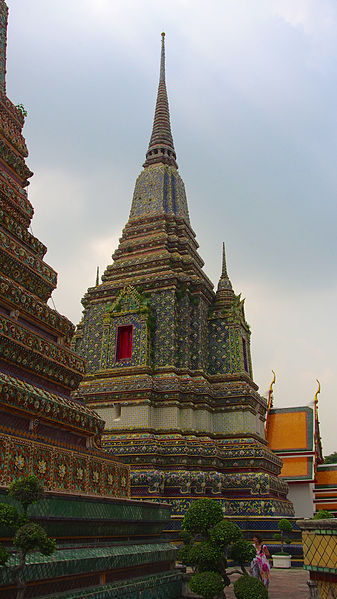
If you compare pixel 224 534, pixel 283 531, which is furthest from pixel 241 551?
pixel 283 531

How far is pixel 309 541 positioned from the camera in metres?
5.98

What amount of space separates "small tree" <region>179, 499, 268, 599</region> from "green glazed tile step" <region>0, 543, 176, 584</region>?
664 mm

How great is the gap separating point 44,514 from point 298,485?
676 inches

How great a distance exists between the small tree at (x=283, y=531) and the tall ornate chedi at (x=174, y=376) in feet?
2.35

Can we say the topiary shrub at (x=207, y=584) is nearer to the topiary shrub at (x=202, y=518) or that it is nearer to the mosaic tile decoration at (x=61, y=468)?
the topiary shrub at (x=202, y=518)

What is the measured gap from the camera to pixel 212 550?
734 centimetres

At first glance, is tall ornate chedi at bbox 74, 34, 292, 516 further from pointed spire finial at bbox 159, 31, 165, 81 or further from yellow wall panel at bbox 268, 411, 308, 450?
pointed spire finial at bbox 159, 31, 165, 81

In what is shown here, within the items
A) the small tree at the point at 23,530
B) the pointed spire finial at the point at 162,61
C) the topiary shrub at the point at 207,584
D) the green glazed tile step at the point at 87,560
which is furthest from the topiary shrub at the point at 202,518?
the pointed spire finial at the point at 162,61

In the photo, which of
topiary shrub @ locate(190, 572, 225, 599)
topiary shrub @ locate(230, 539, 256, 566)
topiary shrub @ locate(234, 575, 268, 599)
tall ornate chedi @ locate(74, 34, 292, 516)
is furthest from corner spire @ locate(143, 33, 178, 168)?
topiary shrub @ locate(234, 575, 268, 599)

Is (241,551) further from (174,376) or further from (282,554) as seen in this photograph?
(174,376)

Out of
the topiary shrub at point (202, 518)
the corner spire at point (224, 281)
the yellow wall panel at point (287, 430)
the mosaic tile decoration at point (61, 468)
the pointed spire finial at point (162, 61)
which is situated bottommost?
the topiary shrub at point (202, 518)

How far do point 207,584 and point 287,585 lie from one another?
4.32 metres

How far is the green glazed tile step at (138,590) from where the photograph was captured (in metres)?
5.93

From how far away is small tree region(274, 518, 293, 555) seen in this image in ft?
43.7
